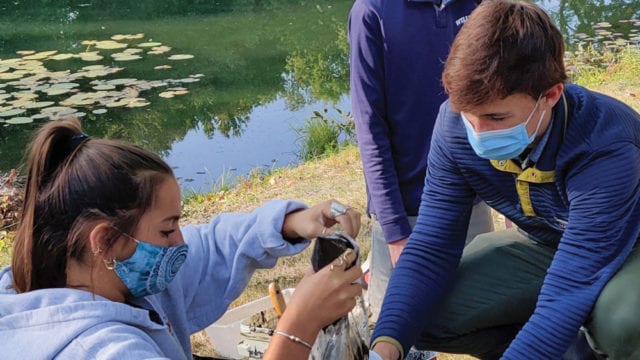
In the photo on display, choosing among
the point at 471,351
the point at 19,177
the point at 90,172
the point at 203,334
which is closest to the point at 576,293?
the point at 471,351

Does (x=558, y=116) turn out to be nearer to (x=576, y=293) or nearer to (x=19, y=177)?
(x=576, y=293)

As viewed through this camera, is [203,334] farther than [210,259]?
Yes

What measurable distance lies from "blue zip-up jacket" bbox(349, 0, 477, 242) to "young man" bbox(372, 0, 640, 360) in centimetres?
39

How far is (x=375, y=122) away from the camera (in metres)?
2.58

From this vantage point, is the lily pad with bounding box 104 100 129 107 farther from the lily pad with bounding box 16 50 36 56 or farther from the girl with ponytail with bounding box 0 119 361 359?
the girl with ponytail with bounding box 0 119 361 359

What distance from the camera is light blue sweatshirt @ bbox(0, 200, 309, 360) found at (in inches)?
55.9

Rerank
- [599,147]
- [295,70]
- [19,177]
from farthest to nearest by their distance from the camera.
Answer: [295,70], [19,177], [599,147]

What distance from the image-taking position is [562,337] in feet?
6.12

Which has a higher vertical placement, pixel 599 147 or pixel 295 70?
pixel 599 147

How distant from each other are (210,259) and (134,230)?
0.36 m

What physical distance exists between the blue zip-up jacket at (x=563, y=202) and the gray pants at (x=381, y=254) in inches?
23.8

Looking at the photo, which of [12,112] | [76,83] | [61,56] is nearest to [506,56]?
[12,112]

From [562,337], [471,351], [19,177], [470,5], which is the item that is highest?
[470,5]

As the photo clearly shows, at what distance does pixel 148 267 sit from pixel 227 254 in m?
0.32
